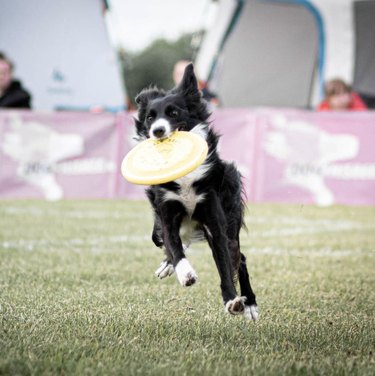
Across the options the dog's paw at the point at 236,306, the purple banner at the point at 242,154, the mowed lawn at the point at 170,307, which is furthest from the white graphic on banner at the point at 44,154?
the dog's paw at the point at 236,306

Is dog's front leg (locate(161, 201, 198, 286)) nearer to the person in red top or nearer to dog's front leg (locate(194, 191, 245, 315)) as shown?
dog's front leg (locate(194, 191, 245, 315))

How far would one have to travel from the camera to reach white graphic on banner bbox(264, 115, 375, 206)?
11219 millimetres

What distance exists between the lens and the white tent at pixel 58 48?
1708 centimetres

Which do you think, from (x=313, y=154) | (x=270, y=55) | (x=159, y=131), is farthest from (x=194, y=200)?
(x=270, y=55)

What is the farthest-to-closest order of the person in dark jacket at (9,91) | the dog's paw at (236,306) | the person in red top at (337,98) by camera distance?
the person in red top at (337,98) < the person in dark jacket at (9,91) < the dog's paw at (236,306)

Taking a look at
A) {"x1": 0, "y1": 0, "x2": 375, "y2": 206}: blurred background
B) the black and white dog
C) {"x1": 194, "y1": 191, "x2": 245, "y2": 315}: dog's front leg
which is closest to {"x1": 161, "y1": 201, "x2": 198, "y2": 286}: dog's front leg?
A: the black and white dog

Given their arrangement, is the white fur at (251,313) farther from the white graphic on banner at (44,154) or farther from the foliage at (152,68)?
the foliage at (152,68)

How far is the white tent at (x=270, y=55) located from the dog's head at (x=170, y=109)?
514 inches

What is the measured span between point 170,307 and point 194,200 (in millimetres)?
721

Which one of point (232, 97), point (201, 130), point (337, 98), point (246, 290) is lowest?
point (232, 97)

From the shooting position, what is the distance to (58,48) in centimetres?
1739

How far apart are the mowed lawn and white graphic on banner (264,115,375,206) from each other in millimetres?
2842

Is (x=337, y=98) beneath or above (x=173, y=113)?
beneath

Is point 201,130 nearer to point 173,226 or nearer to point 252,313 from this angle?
point 173,226
